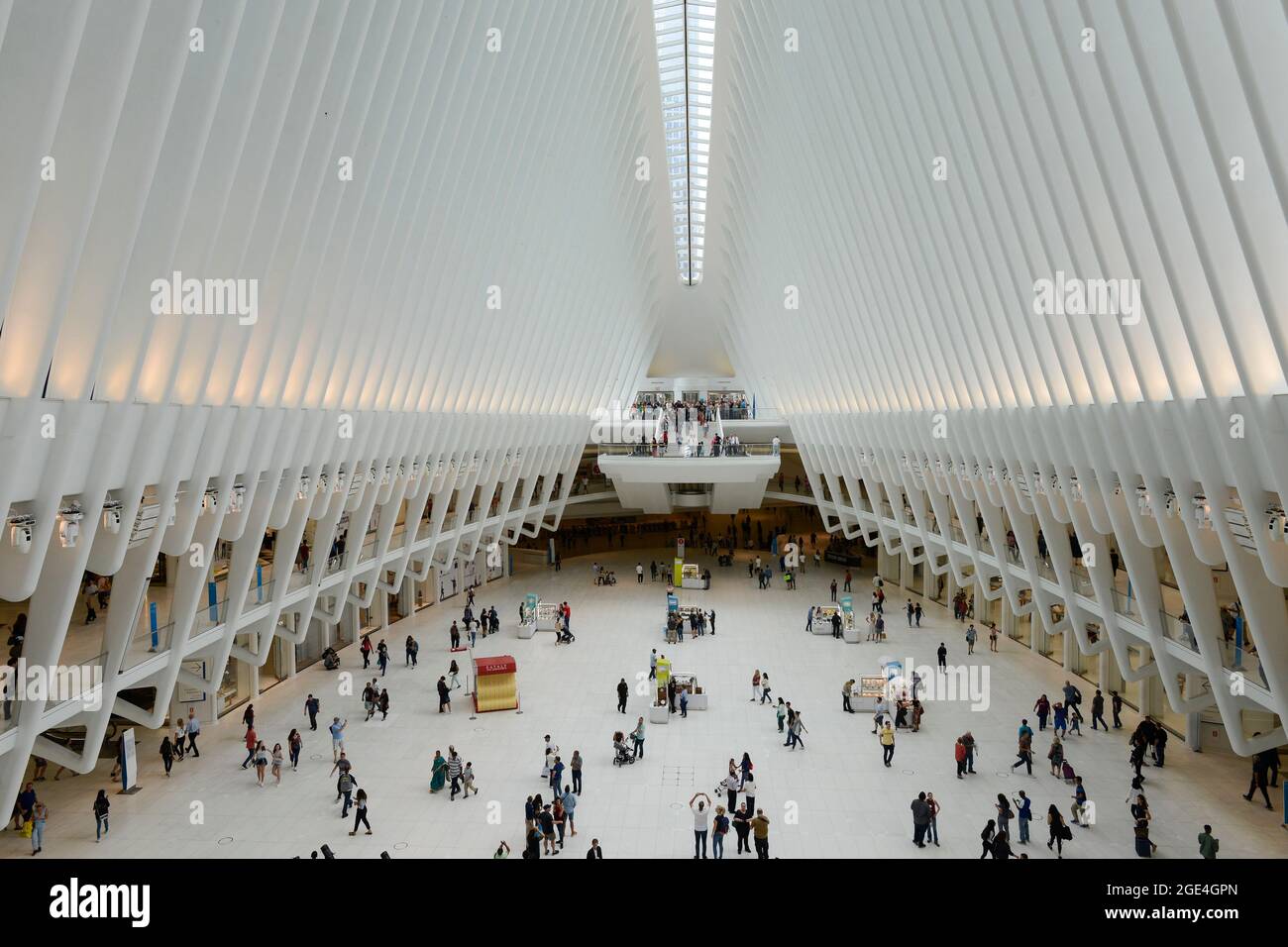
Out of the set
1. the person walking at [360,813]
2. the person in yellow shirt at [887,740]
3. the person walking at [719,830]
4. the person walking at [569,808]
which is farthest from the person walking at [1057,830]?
the person walking at [360,813]

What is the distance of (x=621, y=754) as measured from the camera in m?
14.8

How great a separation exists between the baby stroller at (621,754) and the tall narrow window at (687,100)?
1875 cm

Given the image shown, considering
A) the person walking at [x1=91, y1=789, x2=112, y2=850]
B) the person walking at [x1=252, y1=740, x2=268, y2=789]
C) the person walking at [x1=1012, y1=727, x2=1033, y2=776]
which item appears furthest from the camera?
the person walking at [x1=1012, y1=727, x2=1033, y2=776]

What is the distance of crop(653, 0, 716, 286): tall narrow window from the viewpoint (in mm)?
23109

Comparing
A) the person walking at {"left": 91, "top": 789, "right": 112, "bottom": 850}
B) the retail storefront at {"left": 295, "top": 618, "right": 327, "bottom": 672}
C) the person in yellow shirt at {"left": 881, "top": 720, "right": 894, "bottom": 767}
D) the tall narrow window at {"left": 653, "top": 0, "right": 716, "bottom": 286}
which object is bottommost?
the person in yellow shirt at {"left": 881, "top": 720, "right": 894, "bottom": 767}

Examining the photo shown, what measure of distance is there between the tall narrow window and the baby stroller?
18748 millimetres

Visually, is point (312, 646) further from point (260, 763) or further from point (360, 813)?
point (360, 813)

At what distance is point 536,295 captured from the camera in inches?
862

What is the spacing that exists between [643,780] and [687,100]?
2113 centimetres

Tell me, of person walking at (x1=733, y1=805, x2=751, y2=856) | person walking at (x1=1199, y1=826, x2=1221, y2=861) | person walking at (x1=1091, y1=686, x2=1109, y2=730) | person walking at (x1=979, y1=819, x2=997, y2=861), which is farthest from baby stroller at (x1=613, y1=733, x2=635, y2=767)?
person walking at (x1=1091, y1=686, x2=1109, y2=730)

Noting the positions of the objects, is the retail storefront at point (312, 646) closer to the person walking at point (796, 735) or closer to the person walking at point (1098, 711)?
the person walking at point (796, 735)

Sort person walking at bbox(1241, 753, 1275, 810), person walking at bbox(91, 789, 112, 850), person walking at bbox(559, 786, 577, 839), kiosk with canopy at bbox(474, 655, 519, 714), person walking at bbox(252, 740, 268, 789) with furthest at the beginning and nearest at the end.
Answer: kiosk with canopy at bbox(474, 655, 519, 714) < person walking at bbox(252, 740, 268, 789) < person walking at bbox(1241, 753, 1275, 810) < person walking at bbox(559, 786, 577, 839) < person walking at bbox(91, 789, 112, 850)

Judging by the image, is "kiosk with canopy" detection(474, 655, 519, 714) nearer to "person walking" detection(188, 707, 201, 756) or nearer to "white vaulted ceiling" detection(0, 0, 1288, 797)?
"white vaulted ceiling" detection(0, 0, 1288, 797)

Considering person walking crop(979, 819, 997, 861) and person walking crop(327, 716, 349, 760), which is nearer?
person walking crop(979, 819, 997, 861)
